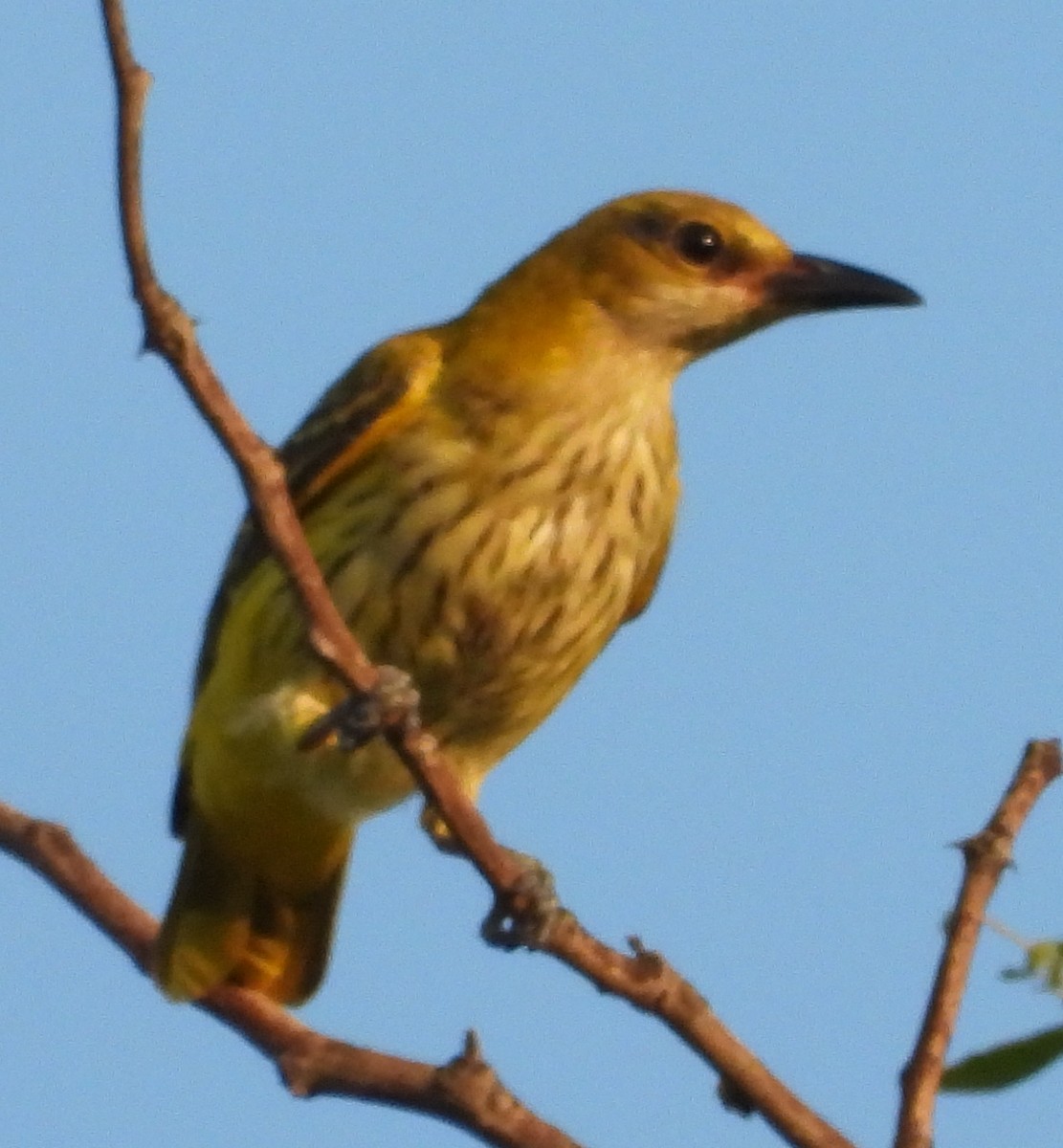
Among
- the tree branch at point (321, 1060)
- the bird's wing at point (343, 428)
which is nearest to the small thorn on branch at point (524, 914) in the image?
the tree branch at point (321, 1060)

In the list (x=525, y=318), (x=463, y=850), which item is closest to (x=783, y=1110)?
(x=463, y=850)

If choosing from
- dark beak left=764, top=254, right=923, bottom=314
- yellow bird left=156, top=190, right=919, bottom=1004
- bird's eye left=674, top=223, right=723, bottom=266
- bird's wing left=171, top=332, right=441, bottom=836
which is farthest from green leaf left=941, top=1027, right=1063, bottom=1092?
bird's eye left=674, top=223, right=723, bottom=266

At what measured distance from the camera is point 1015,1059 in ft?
9.19

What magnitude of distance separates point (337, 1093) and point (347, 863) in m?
2.32

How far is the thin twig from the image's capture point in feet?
9.39

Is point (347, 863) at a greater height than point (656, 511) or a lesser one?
lesser

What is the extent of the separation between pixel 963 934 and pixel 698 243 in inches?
108

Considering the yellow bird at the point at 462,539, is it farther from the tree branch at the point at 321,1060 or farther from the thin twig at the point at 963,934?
the thin twig at the point at 963,934

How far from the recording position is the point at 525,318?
530 centimetres

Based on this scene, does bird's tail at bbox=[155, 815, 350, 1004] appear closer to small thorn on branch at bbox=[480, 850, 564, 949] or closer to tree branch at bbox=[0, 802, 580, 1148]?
small thorn on branch at bbox=[480, 850, 564, 949]

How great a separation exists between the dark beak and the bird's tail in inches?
73.0

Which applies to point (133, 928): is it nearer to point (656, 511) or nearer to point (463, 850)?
point (463, 850)

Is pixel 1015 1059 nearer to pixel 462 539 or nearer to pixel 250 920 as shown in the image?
pixel 462 539

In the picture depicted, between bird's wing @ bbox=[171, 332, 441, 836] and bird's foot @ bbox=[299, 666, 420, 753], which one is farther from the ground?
bird's wing @ bbox=[171, 332, 441, 836]
